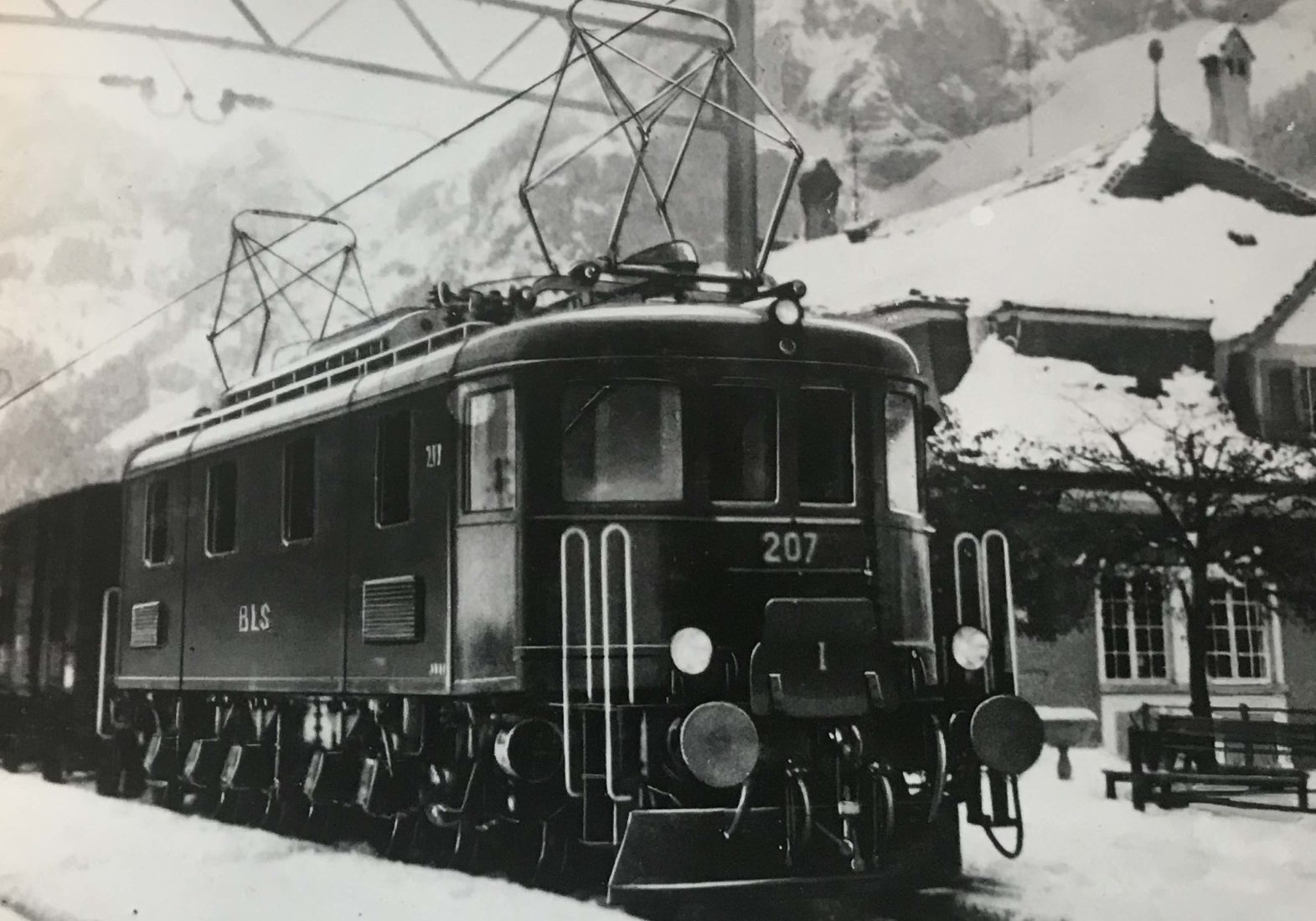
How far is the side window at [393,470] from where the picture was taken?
21.7ft

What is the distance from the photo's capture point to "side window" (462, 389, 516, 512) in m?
6.02

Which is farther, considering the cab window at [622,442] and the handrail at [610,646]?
the cab window at [622,442]

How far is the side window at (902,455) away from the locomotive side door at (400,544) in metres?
1.85

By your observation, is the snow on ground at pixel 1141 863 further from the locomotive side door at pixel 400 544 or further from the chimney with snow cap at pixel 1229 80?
the chimney with snow cap at pixel 1229 80

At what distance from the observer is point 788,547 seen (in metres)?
5.99

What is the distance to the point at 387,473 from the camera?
22.2 feet

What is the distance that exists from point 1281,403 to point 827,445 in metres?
2.59

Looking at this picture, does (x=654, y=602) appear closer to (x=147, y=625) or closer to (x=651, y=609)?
(x=651, y=609)

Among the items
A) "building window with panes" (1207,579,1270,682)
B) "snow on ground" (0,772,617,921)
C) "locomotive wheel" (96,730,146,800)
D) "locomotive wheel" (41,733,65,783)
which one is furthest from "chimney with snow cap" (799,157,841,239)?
"locomotive wheel" (96,730,146,800)

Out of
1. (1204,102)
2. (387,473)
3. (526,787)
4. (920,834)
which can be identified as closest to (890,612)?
(920,834)

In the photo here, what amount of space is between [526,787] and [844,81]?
3.63 metres

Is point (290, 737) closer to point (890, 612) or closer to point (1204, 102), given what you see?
point (890, 612)

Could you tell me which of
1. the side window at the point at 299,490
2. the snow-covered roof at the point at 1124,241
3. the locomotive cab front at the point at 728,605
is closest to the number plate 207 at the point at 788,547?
the locomotive cab front at the point at 728,605

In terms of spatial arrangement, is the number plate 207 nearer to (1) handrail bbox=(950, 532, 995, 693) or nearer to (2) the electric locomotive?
(2) the electric locomotive
